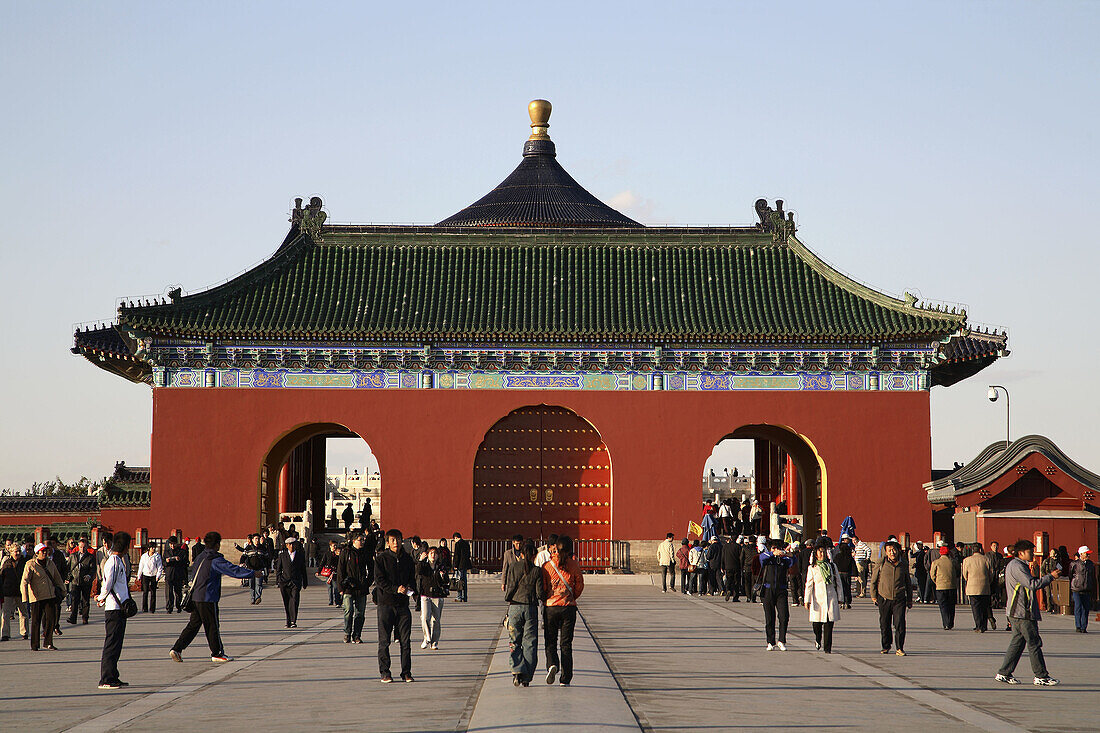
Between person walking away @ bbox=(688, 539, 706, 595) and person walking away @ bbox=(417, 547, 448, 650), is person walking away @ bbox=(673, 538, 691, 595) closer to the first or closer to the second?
person walking away @ bbox=(688, 539, 706, 595)

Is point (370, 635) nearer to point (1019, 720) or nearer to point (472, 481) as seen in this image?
point (1019, 720)

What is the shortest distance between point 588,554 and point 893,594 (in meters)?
16.6

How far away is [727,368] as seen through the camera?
31328mm

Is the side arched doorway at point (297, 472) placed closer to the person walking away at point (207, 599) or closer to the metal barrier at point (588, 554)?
the metal barrier at point (588, 554)

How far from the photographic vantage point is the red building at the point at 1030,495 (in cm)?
2472

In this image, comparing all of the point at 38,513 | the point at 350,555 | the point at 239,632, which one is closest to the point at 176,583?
the point at 239,632

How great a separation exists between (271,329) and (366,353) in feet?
7.83

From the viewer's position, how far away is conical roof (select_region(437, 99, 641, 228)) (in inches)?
1770

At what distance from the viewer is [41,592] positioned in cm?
1581

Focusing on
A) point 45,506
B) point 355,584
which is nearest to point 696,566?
point 355,584

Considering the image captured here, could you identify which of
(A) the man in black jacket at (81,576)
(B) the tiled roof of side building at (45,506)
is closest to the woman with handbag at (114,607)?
(A) the man in black jacket at (81,576)

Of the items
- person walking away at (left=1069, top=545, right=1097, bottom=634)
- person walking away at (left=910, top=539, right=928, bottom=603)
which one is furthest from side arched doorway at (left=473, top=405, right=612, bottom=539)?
person walking away at (left=1069, top=545, right=1097, bottom=634)

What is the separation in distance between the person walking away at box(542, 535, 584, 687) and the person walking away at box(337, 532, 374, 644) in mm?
3630

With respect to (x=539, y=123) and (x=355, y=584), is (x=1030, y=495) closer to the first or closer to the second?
(x=355, y=584)
